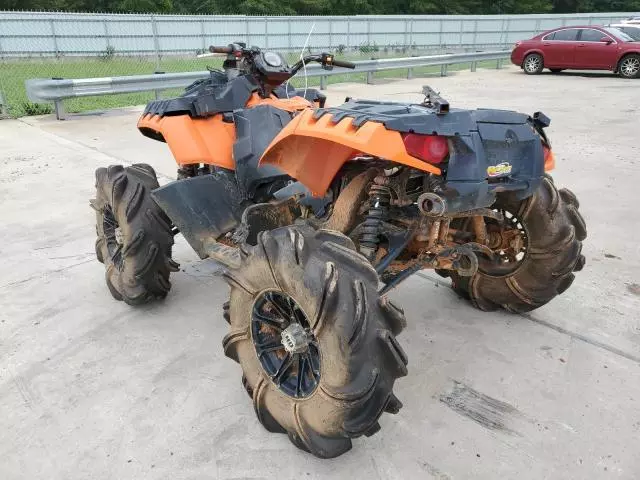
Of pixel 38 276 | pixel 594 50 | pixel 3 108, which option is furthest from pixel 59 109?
pixel 594 50

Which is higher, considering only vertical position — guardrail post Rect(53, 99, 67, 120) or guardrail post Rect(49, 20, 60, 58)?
guardrail post Rect(49, 20, 60, 58)

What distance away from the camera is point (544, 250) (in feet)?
9.93

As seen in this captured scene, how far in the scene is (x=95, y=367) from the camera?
3055mm

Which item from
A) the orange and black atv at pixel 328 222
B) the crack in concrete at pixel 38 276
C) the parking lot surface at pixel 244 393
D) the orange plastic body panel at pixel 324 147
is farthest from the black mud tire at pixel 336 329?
the crack in concrete at pixel 38 276

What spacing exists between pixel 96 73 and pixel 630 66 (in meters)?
15.2

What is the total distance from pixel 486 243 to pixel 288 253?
56.5 inches

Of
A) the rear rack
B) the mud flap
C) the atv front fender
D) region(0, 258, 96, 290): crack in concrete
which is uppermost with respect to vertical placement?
the rear rack

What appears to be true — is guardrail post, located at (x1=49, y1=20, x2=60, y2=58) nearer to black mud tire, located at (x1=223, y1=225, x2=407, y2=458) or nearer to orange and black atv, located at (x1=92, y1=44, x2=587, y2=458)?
orange and black atv, located at (x1=92, y1=44, x2=587, y2=458)

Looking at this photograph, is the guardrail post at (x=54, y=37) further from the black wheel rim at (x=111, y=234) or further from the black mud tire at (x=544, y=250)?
the black mud tire at (x=544, y=250)

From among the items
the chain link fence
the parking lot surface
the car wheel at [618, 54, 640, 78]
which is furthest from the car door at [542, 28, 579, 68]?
the parking lot surface

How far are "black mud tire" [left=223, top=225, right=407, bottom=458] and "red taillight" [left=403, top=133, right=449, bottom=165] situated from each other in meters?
0.43

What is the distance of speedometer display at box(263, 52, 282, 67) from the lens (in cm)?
348

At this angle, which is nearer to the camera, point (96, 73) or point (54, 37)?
point (96, 73)

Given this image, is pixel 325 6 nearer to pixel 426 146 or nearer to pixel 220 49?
pixel 220 49
